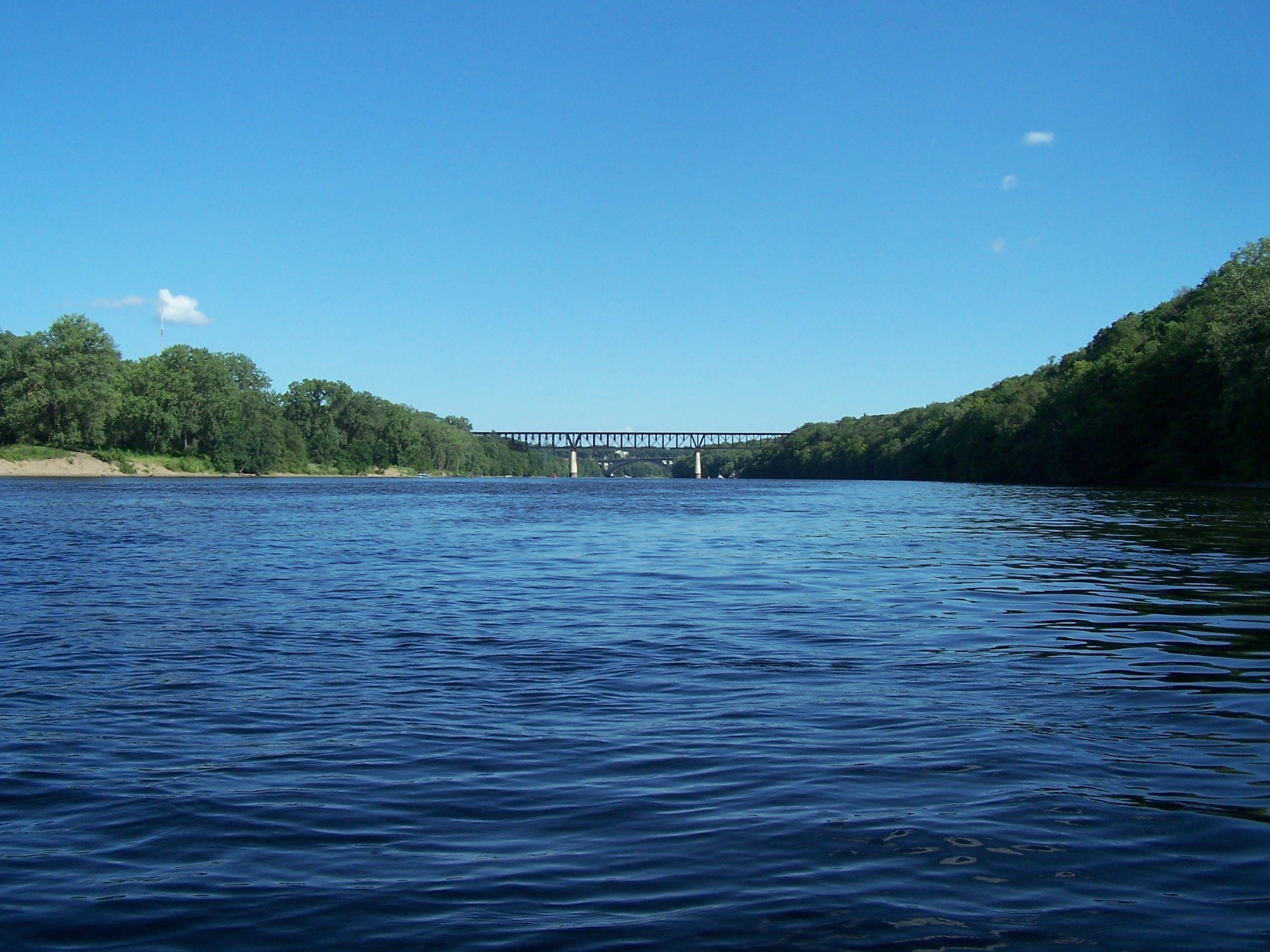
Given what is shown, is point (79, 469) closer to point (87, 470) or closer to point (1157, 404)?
point (87, 470)

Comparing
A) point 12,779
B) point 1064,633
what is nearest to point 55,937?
point 12,779

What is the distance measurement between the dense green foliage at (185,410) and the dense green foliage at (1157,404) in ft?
334

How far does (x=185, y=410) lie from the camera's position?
13700cm

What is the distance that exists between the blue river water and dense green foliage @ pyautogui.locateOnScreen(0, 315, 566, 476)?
108706mm

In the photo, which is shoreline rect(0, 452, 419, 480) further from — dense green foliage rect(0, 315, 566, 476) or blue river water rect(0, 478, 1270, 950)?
blue river water rect(0, 478, 1270, 950)

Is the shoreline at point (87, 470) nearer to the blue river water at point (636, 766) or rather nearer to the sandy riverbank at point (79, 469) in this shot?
the sandy riverbank at point (79, 469)

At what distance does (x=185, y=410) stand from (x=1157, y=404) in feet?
382

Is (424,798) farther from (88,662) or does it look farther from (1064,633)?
(1064,633)

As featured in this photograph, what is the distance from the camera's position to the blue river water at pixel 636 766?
5.16m

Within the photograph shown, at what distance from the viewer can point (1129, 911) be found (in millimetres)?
5168

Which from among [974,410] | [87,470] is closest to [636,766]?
[87,470]

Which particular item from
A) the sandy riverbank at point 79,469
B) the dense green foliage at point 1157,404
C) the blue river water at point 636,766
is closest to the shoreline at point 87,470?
the sandy riverbank at point 79,469

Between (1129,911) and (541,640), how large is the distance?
9.13 metres

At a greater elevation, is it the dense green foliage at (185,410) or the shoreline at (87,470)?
the dense green foliage at (185,410)
